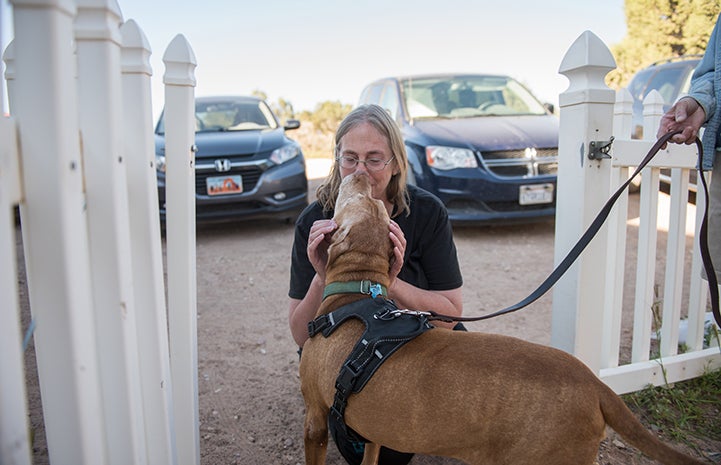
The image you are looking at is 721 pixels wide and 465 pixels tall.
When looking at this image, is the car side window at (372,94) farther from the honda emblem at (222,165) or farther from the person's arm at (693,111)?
the person's arm at (693,111)

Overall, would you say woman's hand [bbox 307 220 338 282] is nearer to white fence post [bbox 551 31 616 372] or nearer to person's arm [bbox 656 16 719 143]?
white fence post [bbox 551 31 616 372]

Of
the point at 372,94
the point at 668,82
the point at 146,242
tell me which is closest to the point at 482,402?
the point at 146,242

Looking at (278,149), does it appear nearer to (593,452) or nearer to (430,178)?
(430,178)

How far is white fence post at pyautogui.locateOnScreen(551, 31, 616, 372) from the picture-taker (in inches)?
99.6

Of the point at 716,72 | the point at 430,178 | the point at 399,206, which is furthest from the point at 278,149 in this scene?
the point at 716,72

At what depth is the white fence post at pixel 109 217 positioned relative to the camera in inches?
53.2

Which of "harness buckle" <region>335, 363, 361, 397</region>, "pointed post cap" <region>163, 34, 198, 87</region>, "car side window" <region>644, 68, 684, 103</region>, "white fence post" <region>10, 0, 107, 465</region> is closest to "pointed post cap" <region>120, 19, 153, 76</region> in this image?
"pointed post cap" <region>163, 34, 198, 87</region>

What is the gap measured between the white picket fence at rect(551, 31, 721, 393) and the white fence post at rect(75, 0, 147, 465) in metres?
2.16

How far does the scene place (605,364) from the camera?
125 inches

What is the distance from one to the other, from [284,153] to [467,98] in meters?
3.10

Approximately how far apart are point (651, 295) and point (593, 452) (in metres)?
1.96

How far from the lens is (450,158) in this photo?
6.90 meters

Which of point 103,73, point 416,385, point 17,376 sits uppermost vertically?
point 103,73

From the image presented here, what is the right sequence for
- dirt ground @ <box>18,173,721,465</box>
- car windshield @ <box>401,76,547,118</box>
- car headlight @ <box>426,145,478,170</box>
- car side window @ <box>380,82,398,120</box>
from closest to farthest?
dirt ground @ <box>18,173,721,465</box> → car headlight @ <box>426,145,478,170</box> → car windshield @ <box>401,76,547,118</box> → car side window @ <box>380,82,398,120</box>
